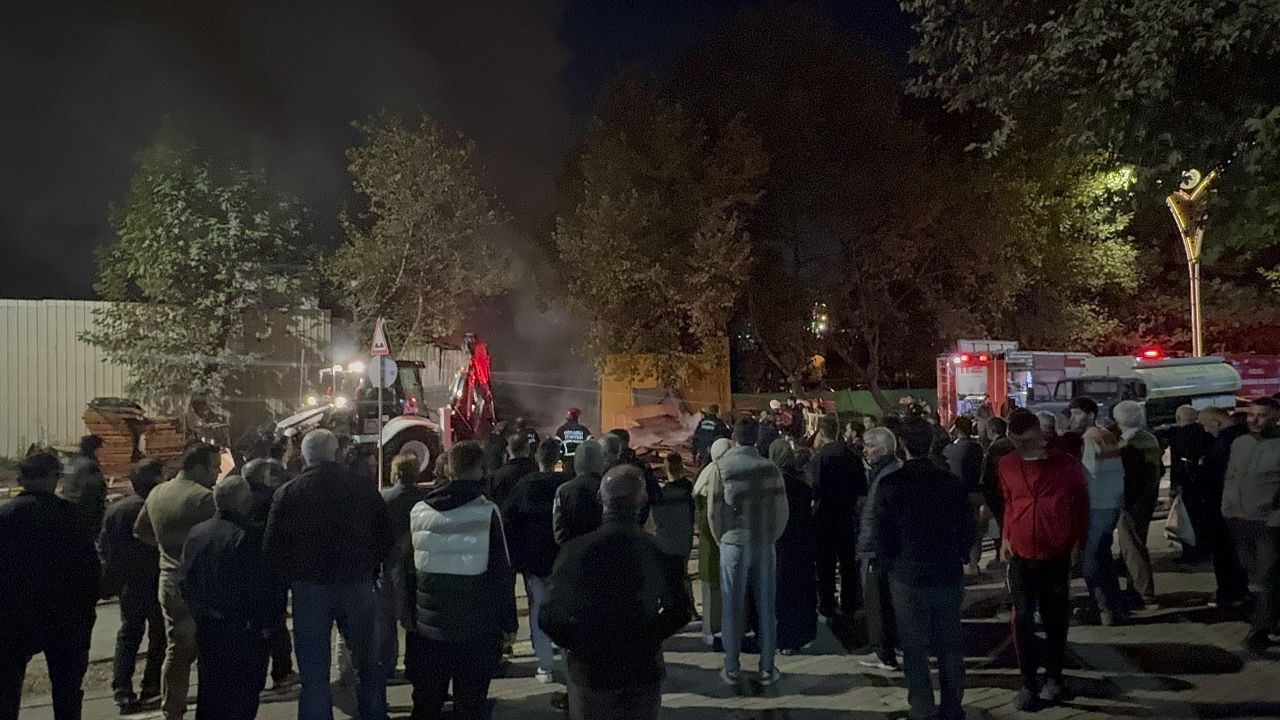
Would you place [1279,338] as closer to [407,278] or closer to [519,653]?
[407,278]

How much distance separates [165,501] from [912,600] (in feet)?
15.0

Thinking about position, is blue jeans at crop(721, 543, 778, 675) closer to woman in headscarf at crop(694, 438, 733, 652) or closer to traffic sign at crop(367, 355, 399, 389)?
woman in headscarf at crop(694, 438, 733, 652)

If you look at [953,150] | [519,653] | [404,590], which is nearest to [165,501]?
[404,590]

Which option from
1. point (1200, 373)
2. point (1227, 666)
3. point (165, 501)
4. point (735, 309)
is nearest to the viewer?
point (165, 501)

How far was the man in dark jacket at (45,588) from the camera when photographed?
4.81 m

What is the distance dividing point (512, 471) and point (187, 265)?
632 inches

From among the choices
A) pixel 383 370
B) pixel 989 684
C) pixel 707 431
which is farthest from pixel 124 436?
pixel 989 684

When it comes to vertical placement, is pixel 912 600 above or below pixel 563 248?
below

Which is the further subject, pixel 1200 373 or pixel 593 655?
pixel 1200 373

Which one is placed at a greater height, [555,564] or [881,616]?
[555,564]

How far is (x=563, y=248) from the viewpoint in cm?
2381

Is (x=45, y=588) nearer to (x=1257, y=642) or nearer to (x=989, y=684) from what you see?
(x=989, y=684)

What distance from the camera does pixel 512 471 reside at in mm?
7555

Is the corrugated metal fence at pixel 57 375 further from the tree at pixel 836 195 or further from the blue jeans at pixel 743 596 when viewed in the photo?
the blue jeans at pixel 743 596
